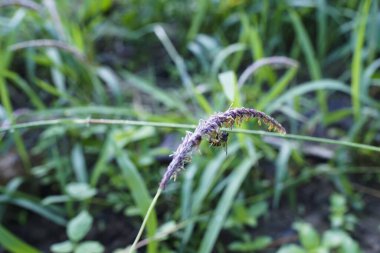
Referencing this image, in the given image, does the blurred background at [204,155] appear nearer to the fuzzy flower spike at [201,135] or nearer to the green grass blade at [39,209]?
the green grass blade at [39,209]

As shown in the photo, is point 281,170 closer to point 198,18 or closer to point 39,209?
point 39,209

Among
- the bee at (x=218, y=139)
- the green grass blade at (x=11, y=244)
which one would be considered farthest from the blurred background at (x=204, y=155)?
the bee at (x=218, y=139)

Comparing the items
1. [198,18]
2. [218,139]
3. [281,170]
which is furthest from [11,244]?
[198,18]

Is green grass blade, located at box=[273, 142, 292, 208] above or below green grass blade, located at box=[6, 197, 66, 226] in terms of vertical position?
above

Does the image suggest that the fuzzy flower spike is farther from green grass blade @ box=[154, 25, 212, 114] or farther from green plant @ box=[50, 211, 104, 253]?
green grass blade @ box=[154, 25, 212, 114]

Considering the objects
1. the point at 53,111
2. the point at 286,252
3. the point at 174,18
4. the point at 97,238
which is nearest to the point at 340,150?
the point at 286,252

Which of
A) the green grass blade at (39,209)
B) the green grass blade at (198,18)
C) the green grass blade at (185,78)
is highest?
the green grass blade at (198,18)

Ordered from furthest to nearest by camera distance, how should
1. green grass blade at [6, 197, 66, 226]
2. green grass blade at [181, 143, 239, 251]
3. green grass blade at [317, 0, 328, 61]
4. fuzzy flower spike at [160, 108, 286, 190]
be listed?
green grass blade at [317, 0, 328, 61]
green grass blade at [6, 197, 66, 226]
green grass blade at [181, 143, 239, 251]
fuzzy flower spike at [160, 108, 286, 190]

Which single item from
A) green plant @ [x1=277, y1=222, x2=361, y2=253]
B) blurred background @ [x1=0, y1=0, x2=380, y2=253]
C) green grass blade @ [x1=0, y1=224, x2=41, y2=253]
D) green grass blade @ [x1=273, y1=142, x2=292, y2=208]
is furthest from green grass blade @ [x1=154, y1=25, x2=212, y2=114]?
green grass blade @ [x1=0, y1=224, x2=41, y2=253]
